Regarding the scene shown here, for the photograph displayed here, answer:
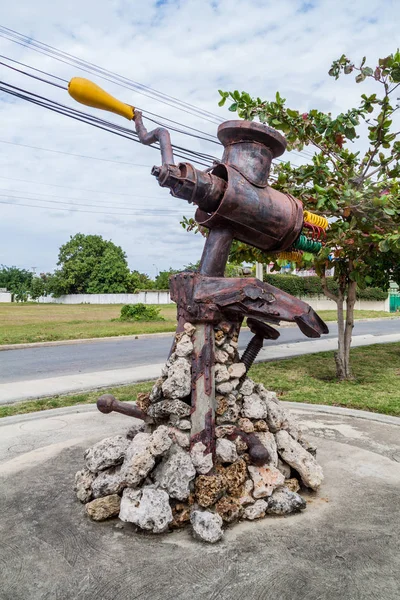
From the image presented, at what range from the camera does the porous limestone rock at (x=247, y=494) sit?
3184mm

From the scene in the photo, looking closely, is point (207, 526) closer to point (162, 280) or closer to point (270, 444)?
point (270, 444)

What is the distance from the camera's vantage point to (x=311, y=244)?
11.8 ft

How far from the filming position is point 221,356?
349cm

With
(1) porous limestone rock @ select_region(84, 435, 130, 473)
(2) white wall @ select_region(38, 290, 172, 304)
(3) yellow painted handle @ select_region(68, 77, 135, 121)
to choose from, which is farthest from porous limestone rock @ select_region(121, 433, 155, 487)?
(2) white wall @ select_region(38, 290, 172, 304)

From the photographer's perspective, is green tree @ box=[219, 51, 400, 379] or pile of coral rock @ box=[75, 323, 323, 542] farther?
green tree @ box=[219, 51, 400, 379]

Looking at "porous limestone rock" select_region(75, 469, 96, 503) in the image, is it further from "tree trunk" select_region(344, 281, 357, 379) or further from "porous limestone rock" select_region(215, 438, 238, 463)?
"tree trunk" select_region(344, 281, 357, 379)

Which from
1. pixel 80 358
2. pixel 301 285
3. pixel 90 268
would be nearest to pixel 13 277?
pixel 90 268

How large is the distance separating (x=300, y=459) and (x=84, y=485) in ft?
4.94

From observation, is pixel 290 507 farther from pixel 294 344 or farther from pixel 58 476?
pixel 294 344

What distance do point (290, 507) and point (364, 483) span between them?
0.77m

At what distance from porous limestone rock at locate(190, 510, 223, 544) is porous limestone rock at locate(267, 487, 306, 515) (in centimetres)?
45

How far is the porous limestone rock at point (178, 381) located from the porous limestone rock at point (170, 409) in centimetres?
5

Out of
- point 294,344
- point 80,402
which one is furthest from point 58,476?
point 294,344

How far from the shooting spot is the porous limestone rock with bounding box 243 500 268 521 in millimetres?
3111
